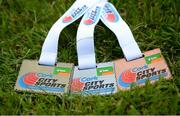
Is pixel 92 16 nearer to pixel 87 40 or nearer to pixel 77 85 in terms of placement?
pixel 87 40

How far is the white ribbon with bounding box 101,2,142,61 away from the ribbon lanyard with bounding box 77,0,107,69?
0.04m

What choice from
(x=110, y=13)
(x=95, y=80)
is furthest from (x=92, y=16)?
(x=95, y=80)

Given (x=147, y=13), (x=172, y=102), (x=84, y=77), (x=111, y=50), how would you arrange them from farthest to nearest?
1. (x=147, y=13)
2. (x=111, y=50)
3. (x=84, y=77)
4. (x=172, y=102)

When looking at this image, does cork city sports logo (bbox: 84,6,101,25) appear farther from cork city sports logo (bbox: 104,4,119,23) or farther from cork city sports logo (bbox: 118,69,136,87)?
cork city sports logo (bbox: 118,69,136,87)

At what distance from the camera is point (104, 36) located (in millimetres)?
1847

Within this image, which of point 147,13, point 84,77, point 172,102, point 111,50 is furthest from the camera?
point 147,13

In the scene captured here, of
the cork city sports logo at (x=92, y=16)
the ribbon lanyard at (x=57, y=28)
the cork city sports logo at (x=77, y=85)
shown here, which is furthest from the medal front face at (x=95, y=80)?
the cork city sports logo at (x=92, y=16)

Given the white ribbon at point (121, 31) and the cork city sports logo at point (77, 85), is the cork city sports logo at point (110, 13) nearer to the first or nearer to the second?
the white ribbon at point (121, 31)

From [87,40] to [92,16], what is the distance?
166 millimetres

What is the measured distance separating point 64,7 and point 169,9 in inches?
21.0

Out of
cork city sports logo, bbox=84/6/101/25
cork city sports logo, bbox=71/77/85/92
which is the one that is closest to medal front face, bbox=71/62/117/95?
cork city sports logo, bbox=71/77/85/92

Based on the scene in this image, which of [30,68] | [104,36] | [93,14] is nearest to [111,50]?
[104,36]

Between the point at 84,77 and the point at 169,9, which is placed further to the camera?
the point at 169,9

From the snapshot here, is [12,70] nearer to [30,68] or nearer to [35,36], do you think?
[30,68]
